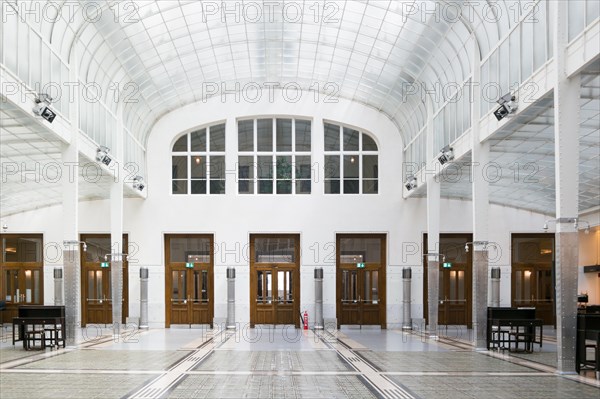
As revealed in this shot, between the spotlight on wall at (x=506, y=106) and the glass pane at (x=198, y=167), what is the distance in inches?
860

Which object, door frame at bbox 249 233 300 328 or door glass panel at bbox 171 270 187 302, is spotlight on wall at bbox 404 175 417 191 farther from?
door glass panel at bbox 171 270 187 302

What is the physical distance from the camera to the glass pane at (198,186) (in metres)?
39.7

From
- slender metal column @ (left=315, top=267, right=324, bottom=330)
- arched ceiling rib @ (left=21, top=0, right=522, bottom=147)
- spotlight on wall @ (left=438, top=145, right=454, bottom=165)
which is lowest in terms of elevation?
slender metal column @ (left=315, top=267, right=324, bottom=330)

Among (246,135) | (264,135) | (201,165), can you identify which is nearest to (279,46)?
(264,135)

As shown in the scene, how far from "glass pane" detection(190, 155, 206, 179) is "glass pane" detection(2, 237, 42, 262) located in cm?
944

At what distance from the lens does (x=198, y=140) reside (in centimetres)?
4012

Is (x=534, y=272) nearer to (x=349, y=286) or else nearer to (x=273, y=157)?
(x=349, y=286)

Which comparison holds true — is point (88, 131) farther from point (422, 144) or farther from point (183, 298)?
point (422, 144)

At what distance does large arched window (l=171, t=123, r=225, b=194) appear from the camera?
3969 cm

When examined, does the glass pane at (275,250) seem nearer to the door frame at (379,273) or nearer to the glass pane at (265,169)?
the door frame at (379,273)

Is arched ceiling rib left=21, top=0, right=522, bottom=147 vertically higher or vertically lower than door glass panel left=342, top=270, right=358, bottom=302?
higher

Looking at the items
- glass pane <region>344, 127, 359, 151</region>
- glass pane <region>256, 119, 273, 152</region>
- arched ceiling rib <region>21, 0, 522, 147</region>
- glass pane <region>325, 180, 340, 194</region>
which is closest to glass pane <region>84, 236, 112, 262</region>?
arched ceiling rib <region>21, 0, 522, 147</region>

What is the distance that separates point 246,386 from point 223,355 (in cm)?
718

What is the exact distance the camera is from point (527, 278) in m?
39.7
